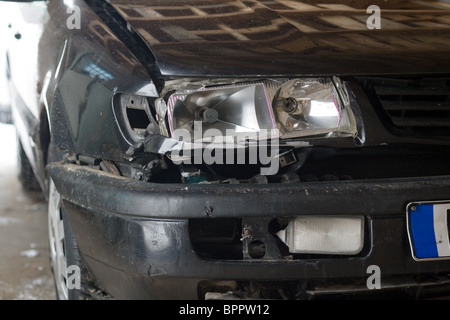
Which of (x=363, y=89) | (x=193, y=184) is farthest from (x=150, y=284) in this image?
(x=363, y=89)

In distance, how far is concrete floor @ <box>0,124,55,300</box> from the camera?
10.7 feet

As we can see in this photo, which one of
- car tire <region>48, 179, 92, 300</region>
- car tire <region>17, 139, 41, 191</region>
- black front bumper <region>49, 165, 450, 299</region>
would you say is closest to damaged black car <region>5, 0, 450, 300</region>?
black front bumper <region>49, 165, 450, 299</region>

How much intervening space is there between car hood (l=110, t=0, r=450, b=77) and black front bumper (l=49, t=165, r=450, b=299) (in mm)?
347

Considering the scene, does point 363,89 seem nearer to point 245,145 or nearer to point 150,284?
point 245,145

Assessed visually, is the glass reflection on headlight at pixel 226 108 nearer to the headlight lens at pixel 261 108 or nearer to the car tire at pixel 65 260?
the headlight lens at pixel 261 108

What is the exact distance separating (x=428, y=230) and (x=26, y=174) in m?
3.47

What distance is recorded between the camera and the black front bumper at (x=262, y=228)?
185 centimetres

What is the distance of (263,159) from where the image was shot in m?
1.94

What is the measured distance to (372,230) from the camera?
1.88 m

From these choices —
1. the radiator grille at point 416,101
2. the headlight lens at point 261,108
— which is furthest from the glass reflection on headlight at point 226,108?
the radiator grille at point 416,101

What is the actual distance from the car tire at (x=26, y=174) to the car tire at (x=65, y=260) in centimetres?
199

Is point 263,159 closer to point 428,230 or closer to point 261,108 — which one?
point 261,108

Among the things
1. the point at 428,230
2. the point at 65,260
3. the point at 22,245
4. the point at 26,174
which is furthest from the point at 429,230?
the point at 26,174

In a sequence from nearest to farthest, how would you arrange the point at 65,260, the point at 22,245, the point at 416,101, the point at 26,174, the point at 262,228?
the point at 262,228 < the point at 416,101 < the point at 65,260 < the point at 22,245 < the point at 26,174
